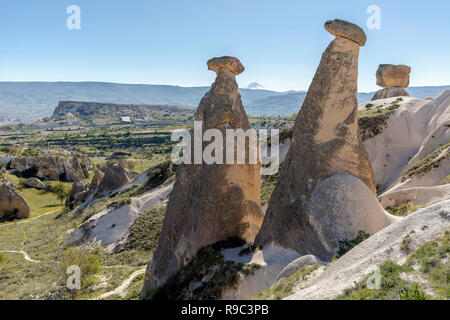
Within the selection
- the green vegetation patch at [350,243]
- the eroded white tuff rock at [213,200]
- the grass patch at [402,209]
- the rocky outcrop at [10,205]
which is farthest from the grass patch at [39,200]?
the green vegetation patch at [350,243]

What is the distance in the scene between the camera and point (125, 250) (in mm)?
26547

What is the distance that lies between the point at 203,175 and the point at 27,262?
76.2ft

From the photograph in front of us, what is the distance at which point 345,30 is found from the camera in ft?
37.0

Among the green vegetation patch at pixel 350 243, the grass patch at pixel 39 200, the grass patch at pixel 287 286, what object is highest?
the green vegetation patch at pixel 350 243

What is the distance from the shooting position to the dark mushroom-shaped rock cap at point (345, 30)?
11.2 m

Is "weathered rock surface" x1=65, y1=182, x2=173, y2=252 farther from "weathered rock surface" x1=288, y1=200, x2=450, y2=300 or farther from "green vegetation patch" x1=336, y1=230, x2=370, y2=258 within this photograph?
"weathered rock surface" x1=288, y1=200, x2=450, y2=300

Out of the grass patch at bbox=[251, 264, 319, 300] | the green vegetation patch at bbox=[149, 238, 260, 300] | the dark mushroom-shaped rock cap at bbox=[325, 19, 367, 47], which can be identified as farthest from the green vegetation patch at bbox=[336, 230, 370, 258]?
the dark mushroom-shaped rock cap at bbox=[325, 19, 367, 47]

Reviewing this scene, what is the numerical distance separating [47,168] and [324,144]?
76.0m

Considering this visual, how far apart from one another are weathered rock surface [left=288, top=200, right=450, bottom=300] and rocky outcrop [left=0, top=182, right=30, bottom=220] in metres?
52.0

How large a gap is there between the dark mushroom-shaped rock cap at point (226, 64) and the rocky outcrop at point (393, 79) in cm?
3664

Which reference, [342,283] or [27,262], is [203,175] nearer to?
Answer: [342,283]

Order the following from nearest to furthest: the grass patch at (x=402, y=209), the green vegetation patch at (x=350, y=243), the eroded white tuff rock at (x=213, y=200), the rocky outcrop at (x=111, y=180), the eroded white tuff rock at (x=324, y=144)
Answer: the green vegetation patch at (x=350, y=243) → the eroded white tuff rock at (x=324, y=144) → the eroded white tuff rock at (x=213, y=200) → the grass patch at (x=402, y=209) → the rocky outcrop at (x=111, y=180)

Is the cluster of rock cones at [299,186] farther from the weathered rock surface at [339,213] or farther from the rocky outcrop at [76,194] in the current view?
the rocky outcrop at [76,194]
